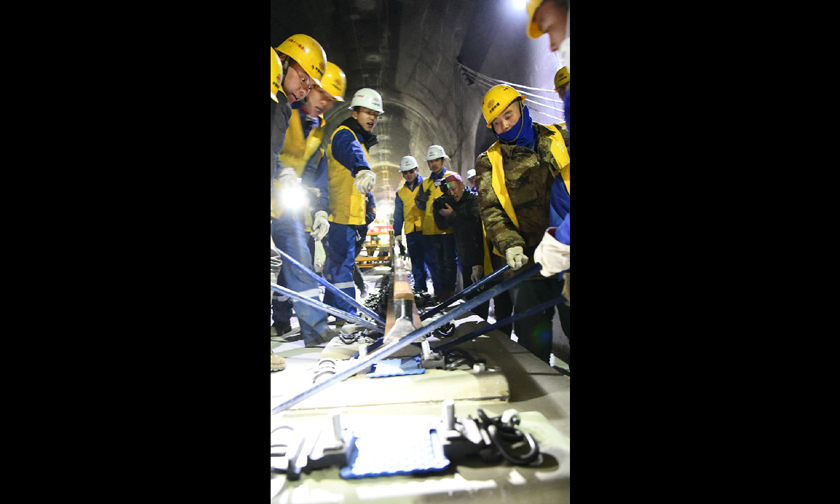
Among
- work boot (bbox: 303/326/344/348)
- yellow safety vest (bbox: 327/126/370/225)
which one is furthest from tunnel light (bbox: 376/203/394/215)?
work boot (bbox: 303/326/344/348)

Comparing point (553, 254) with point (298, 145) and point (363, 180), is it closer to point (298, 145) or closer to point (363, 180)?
point (363, 180)

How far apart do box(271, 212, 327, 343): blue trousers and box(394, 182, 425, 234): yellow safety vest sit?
Result: 2.00 m

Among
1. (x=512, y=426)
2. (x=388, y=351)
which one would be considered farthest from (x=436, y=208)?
(x=512, y=426)

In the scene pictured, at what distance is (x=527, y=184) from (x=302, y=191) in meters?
1.89

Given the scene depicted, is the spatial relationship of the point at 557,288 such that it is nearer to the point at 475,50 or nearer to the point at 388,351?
the point at 388,351

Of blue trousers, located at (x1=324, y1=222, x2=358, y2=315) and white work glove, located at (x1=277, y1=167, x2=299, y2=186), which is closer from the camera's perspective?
white work glove, located at (x1=277, y1=167, x2=299, y2=186)

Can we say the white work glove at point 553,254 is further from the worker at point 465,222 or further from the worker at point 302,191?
the worker at point 465,222

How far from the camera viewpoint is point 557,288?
208cm

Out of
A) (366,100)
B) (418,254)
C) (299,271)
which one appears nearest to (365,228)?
(299,271)

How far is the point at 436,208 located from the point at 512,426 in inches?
117

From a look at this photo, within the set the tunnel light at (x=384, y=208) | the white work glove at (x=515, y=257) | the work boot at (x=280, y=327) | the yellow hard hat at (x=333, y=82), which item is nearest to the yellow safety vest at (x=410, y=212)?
the yellow hard hat at (x=333, y=82)

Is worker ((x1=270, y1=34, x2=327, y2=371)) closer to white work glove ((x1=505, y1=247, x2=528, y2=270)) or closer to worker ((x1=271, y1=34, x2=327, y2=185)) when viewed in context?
worker ((x1=271, y1=34, x2=327, y2=185))

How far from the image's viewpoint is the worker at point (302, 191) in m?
2.54

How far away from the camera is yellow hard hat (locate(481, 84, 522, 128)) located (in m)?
1.94
